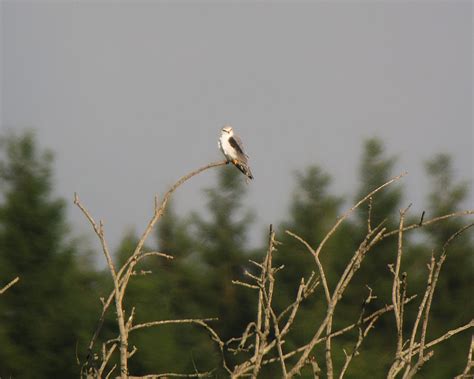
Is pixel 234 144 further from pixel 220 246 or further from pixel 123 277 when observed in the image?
pixel 220 246

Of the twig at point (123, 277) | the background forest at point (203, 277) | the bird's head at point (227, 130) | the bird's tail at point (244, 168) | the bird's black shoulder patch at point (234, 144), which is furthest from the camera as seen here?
the background forest at point (203, 277)

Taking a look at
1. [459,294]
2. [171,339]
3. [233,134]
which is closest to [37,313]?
[171,339]

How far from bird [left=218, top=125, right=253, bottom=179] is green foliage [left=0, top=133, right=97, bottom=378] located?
83.8ft

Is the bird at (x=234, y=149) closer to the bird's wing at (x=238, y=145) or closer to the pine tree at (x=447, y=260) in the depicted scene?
the bird's wing at (x=238, y=145)

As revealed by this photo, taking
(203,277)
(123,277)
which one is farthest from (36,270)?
(123,277)

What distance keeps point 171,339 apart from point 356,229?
1409cm

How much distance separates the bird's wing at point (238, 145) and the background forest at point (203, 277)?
18.2 meters

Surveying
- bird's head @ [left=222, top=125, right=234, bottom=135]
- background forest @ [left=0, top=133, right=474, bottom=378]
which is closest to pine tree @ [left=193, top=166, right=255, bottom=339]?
background forest @ [left=0, top=133, right=474, bottom=378]

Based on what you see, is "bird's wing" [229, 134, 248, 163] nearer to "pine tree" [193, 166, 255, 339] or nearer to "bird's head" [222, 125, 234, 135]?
"bird's head" [222, 125, 234, 135]

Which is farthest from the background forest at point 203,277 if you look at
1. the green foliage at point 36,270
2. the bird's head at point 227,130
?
the bird's head at point 227,130

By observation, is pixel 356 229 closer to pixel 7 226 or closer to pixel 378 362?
pixel 378 362

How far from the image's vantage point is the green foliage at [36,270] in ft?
125

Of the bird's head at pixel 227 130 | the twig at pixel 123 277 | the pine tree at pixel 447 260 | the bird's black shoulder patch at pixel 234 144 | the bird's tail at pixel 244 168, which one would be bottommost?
the twig at pixel 123 277

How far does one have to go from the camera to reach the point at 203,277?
52031 millimetres
